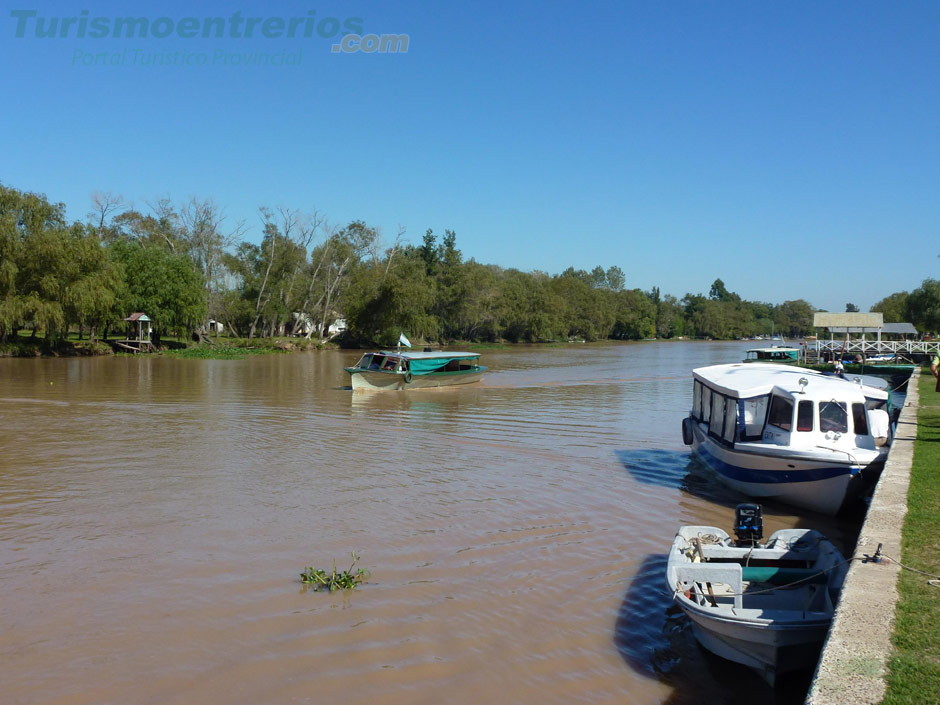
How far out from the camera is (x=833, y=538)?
449 inches

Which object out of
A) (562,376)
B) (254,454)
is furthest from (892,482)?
(562,376)

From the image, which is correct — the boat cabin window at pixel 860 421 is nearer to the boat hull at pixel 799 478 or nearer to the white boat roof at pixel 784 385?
the white boat roof at pixel 784 385

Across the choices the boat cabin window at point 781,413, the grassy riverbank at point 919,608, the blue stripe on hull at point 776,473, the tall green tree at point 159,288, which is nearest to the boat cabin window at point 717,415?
the blue stripe on hull at point 776,473

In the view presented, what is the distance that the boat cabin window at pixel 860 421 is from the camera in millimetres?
12969

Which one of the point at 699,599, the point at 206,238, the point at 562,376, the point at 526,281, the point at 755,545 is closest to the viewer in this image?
the point at 699,599

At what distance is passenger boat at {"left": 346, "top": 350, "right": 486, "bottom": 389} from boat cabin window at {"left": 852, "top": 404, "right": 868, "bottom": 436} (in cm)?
2304

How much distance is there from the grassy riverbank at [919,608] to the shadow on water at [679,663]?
1214 millimetres

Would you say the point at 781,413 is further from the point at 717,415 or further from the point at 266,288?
the point at 266,288

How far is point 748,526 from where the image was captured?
31.1 feet

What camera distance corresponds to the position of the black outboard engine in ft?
30.9

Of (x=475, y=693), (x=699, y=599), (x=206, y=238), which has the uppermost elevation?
(x=206, y=238)

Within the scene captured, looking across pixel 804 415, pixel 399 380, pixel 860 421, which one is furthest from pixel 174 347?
pixel 860 421

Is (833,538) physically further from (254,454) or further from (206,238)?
(206,238)

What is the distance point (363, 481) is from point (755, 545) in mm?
8149
